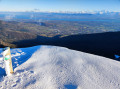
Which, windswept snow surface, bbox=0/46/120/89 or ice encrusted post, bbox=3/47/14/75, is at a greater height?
ice encrusted post, bbox=3/47/14/75

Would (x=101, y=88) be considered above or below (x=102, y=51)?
above

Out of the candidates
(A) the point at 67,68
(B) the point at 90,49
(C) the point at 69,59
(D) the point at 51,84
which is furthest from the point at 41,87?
(B) the point at 90,49

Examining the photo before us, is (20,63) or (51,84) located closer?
(51,84)

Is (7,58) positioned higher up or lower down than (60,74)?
higher up

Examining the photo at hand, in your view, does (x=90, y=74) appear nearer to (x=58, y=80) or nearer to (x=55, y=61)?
(x=58, y=80)

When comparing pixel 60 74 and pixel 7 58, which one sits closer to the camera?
pixel 7 58

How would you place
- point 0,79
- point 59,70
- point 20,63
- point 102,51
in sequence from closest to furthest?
point 0,79
point 59,70
point 20,63
point 102,51

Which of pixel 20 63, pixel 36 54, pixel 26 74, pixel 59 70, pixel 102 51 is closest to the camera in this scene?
pixel 26 74

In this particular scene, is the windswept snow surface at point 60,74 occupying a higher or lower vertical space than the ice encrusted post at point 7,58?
lower
